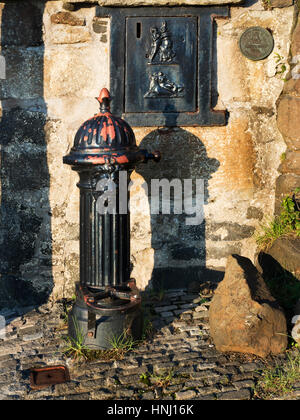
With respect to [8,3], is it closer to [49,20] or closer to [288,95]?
[49,20]

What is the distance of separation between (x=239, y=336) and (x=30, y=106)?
2.66 meters

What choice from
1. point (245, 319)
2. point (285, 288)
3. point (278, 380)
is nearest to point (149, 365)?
point (245, 319)

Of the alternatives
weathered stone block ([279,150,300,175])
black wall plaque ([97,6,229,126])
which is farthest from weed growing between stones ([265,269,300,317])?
black wall plaque ([97,6,229,126])

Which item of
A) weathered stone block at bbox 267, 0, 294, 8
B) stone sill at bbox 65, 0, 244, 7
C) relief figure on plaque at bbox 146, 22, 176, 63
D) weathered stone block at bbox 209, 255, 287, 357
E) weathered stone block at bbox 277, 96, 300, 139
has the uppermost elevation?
weathered stone block at bbox 267, 0, 294, 8

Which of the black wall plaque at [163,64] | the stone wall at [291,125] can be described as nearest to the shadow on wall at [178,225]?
the black wall plaque at [163,64]

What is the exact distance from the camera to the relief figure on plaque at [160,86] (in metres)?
4.79

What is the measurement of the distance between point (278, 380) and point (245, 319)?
0.47 metres

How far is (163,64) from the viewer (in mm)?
4793

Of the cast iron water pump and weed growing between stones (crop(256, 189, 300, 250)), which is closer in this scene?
the cast iron water pump

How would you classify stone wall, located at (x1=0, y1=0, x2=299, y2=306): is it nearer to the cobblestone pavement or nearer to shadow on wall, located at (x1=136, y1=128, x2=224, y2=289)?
shadow on wall, located at (x1=136, y1=128, x2=224, y2=289)

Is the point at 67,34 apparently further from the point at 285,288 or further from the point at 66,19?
the point at 285,288

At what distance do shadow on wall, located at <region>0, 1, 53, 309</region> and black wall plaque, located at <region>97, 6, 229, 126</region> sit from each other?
0.67 metres

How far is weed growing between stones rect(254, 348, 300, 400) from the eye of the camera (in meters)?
3.42

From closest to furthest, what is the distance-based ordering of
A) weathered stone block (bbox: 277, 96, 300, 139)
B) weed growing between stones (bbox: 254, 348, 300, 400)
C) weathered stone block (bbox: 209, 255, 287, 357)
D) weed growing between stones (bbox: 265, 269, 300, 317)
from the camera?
weed growing between stones (bbox: 254, 348, 300, 400) < weathered stone block (bbox: 209, 255, 287, 357) < weed growing between stones (bbox: 265, 269, 300, 317) < weathered stone block (bbox: 277, 96, 300, 139)
